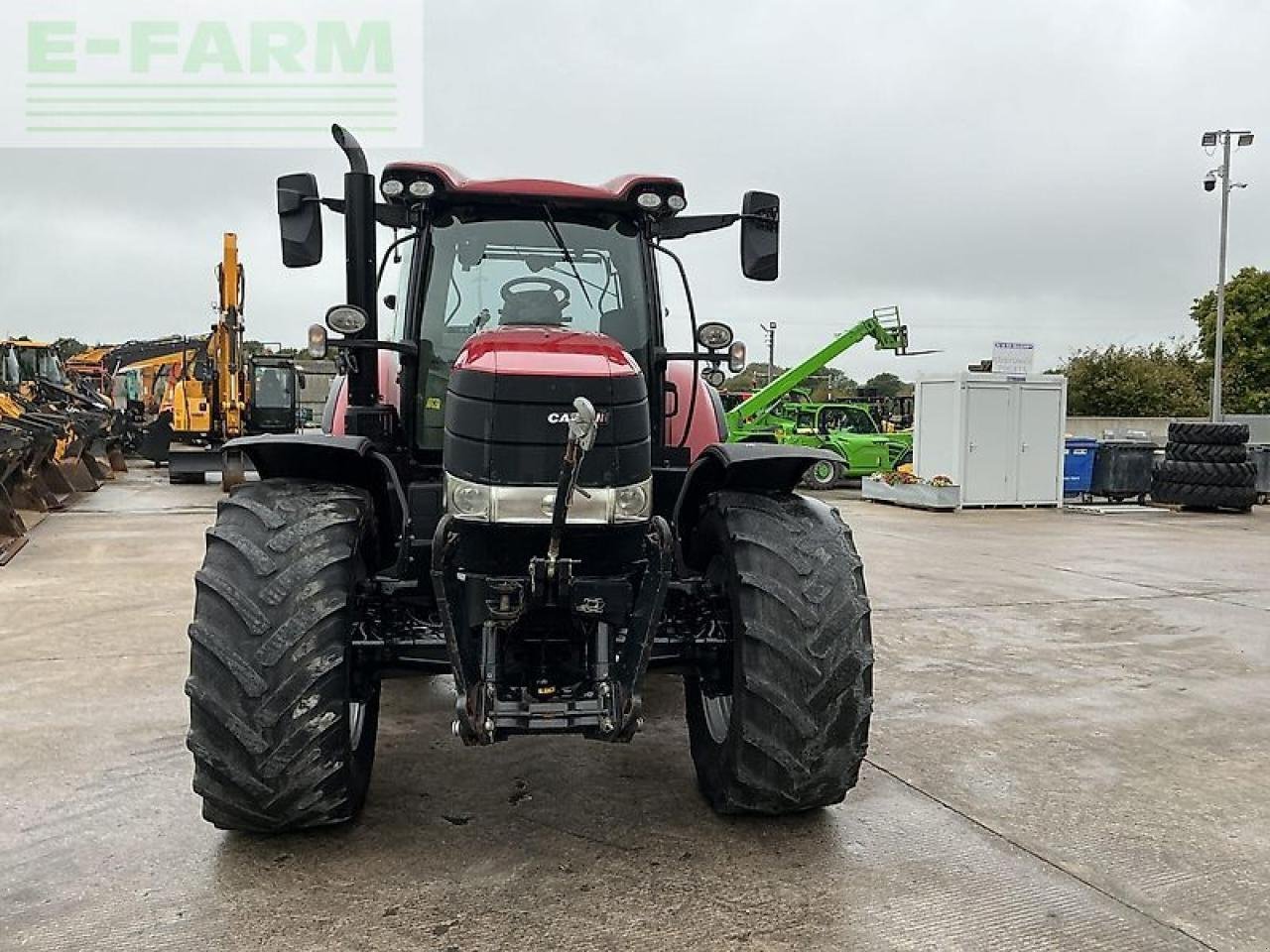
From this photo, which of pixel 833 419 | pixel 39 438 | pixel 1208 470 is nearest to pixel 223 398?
pixel 39 438

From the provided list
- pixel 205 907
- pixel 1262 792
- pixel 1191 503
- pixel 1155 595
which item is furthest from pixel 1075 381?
pixel 205 907

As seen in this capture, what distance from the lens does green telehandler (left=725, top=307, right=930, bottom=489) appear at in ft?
63.2

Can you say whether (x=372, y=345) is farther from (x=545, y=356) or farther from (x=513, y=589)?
(x=513, y=589)

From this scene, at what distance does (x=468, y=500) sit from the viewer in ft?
10.1

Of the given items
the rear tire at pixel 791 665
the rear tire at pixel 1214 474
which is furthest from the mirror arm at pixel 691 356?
the rear tire at pixel 1214 474

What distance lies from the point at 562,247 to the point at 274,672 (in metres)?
2.05

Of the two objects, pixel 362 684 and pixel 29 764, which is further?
pixel 29 764

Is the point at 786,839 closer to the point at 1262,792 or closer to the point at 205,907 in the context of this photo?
the point at 205,907

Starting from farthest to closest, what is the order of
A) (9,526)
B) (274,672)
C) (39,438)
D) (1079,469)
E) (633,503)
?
1. (1079,469)
2. (39,438)
3. (9,526)
4. (633,503)
5. (274,672)

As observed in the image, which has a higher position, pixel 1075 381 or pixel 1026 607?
pixel 1075 381

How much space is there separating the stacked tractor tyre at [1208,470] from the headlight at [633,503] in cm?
1606

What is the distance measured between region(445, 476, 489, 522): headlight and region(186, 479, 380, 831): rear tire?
0.40 meters

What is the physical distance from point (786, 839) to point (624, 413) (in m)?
1.51

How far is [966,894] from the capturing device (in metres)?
3.11
